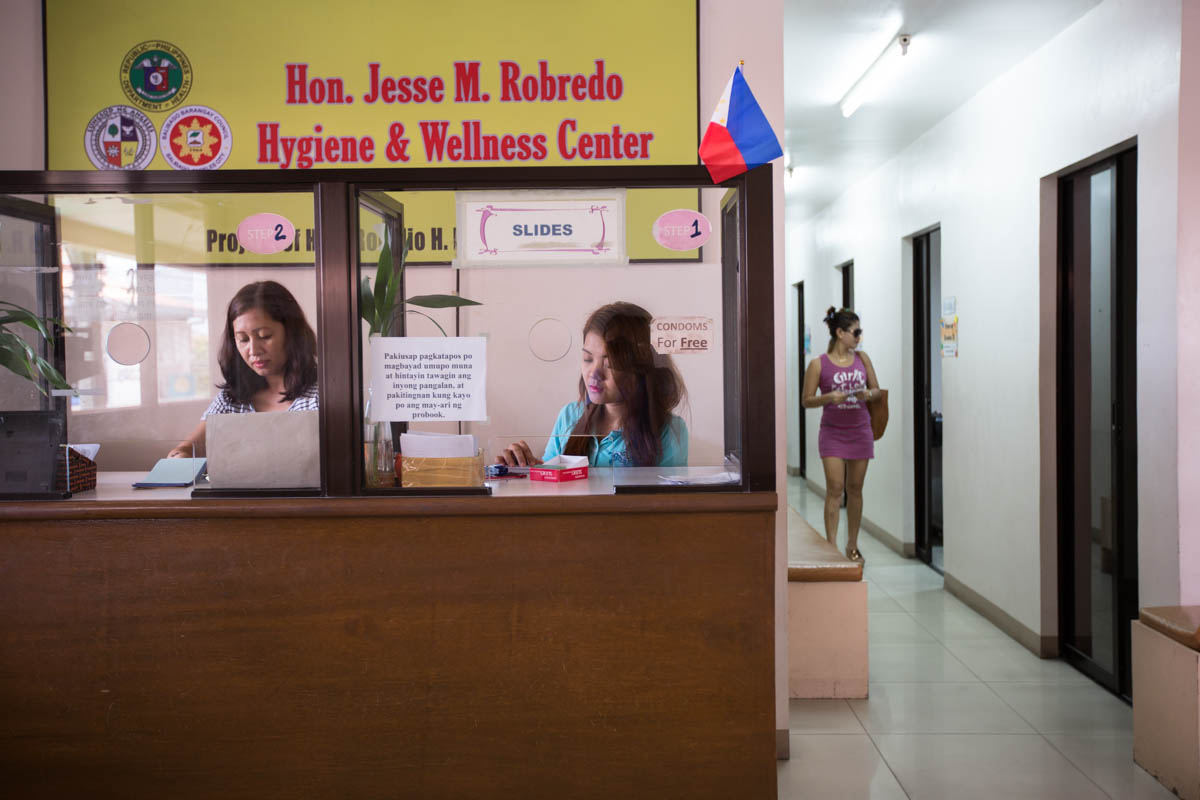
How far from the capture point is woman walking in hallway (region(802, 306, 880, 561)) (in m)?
6.11

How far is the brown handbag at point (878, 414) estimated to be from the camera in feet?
20.5

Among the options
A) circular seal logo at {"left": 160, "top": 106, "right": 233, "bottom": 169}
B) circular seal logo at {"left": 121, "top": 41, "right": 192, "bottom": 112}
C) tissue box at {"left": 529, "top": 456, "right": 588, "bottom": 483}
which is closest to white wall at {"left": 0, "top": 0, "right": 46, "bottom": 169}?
circular seal logo at {"left": 121, "top": 41, "right": 192, "bottom": 112}

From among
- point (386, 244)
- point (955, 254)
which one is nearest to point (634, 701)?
point (386, 244)

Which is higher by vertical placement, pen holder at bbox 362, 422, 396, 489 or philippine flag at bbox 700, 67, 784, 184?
philippine flag at bbox 700, 67, 784, 184

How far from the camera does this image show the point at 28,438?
94.6 inches

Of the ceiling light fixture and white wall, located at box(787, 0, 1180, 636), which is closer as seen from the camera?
white wall, located at box(787, 0, 1180, 636)

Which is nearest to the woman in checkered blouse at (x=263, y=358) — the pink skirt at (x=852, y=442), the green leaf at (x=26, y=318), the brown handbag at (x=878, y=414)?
the green leaf at (x=26, y=318)

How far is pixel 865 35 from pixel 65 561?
3981 mm

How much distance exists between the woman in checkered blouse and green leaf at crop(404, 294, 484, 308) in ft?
0.96

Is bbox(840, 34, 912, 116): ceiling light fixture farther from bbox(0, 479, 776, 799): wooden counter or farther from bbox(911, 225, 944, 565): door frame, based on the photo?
bbox(0, 479, 776, 799): wooden counter

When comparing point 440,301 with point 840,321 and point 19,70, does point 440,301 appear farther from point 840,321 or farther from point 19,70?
point 840,321

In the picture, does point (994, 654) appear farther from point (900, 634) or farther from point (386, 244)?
point (386, 244)

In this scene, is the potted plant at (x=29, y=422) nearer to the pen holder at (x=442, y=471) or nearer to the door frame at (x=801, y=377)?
the pen holder at (x=442, y=471)

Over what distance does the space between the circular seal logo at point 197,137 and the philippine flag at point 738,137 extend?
79.6 inches
